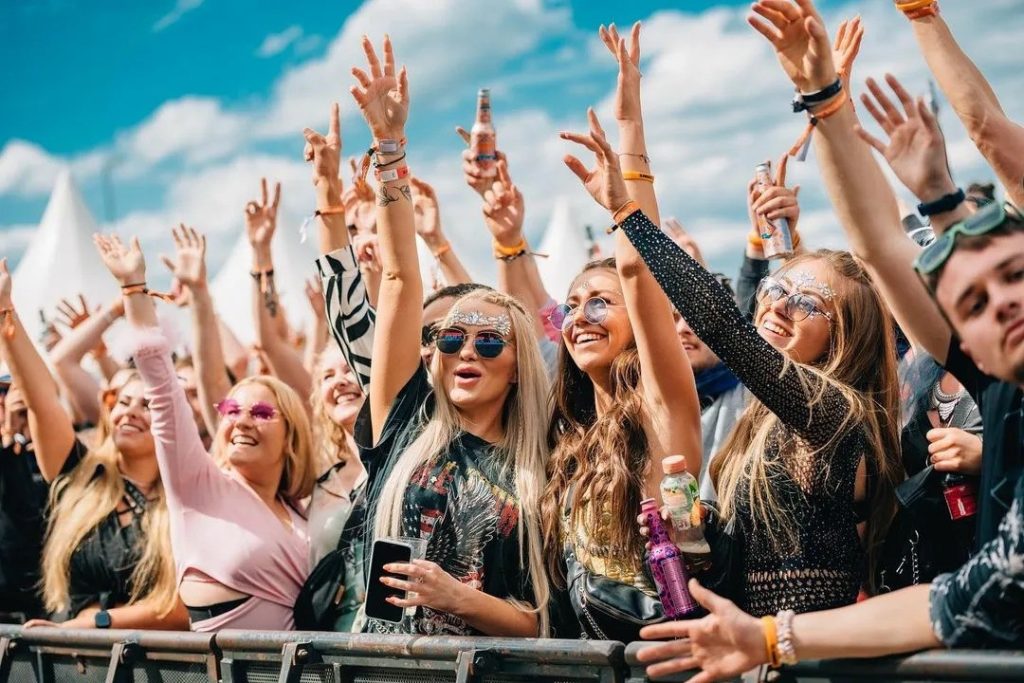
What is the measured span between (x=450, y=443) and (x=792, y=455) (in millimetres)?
1092

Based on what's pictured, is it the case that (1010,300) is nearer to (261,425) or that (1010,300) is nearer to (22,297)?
(261,425)

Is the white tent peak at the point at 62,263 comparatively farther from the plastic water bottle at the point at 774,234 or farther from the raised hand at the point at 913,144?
the raised hand at the point at 913,144

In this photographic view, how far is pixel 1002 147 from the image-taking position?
2.85 metres

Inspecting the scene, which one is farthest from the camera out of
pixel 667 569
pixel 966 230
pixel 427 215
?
pixel 427 215

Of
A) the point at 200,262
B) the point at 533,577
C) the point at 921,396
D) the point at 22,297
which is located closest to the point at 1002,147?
the point at 921,396

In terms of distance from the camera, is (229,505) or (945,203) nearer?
(945,203)

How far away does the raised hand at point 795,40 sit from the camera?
2471 mm

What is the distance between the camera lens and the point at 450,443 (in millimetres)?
3439

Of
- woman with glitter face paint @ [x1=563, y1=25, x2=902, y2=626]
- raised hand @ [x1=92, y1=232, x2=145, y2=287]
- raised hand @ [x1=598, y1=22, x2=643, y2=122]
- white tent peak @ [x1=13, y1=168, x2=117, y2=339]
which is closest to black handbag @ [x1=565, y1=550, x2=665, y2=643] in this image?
woman with glitter face paint @ [x1=563, y1=25, x2=902, y2=626]

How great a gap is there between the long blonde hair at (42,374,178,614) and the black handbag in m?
2.16

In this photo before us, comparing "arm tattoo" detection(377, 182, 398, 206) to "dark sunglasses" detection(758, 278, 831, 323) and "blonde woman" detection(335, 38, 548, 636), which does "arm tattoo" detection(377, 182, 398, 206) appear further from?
"dark sunglasses" detection(758, 278, 831, 323)

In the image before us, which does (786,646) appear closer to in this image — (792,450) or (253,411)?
(792,450)

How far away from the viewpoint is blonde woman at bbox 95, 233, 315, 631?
4039 mm

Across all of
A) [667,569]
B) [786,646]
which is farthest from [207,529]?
[786,646]
